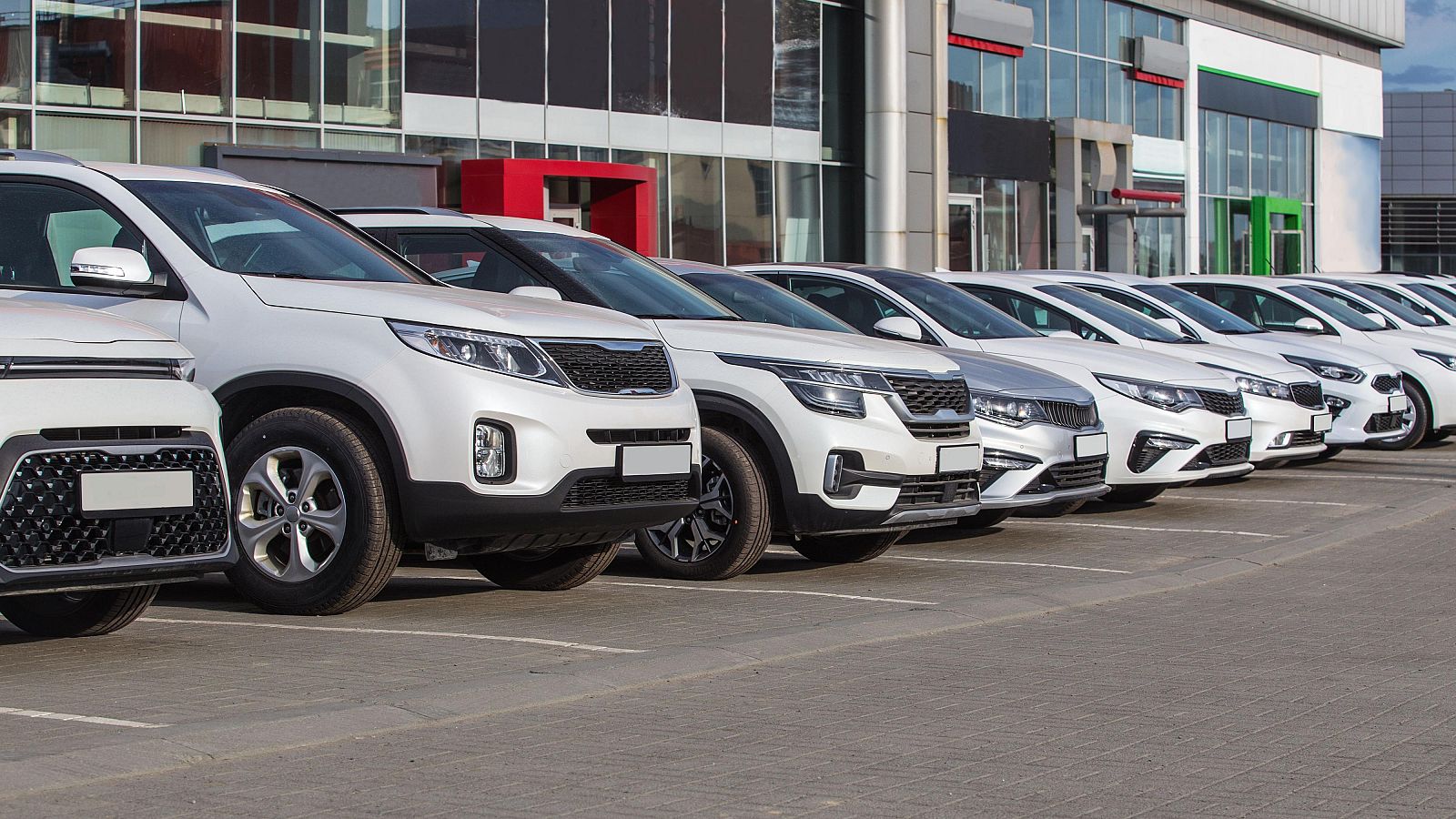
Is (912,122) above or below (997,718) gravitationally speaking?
above

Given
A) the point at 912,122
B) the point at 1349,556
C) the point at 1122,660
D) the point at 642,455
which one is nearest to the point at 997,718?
the point at 1122,660

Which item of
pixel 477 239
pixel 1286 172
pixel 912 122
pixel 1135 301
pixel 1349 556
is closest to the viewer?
pixel 477 239

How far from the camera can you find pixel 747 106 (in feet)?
99.3

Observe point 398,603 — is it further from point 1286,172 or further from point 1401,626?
point 1286,172

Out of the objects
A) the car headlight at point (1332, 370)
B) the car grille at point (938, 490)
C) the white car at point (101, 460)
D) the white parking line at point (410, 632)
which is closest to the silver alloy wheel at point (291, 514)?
the white parking line at point (410, 632)

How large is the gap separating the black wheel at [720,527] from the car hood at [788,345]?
45 cm

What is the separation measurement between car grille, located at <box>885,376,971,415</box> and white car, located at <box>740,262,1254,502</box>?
7.41 ft

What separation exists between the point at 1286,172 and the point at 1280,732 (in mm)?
Answer: 51614

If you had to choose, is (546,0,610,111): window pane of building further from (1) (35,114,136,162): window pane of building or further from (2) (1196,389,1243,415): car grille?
(2) (1196,389,1243,415): car grille

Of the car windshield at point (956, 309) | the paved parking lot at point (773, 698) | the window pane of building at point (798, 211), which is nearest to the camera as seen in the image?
the paved parking lot at point (773, 698)

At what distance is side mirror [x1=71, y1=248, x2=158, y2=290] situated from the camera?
24.8ft

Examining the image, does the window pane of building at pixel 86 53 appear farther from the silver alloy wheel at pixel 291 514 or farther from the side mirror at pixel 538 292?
the silver alloy wheel at pixel 291 514

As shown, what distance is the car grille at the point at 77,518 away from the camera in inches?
242

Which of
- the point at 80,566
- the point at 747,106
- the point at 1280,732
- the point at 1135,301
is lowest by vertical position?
the point at 1280,732
